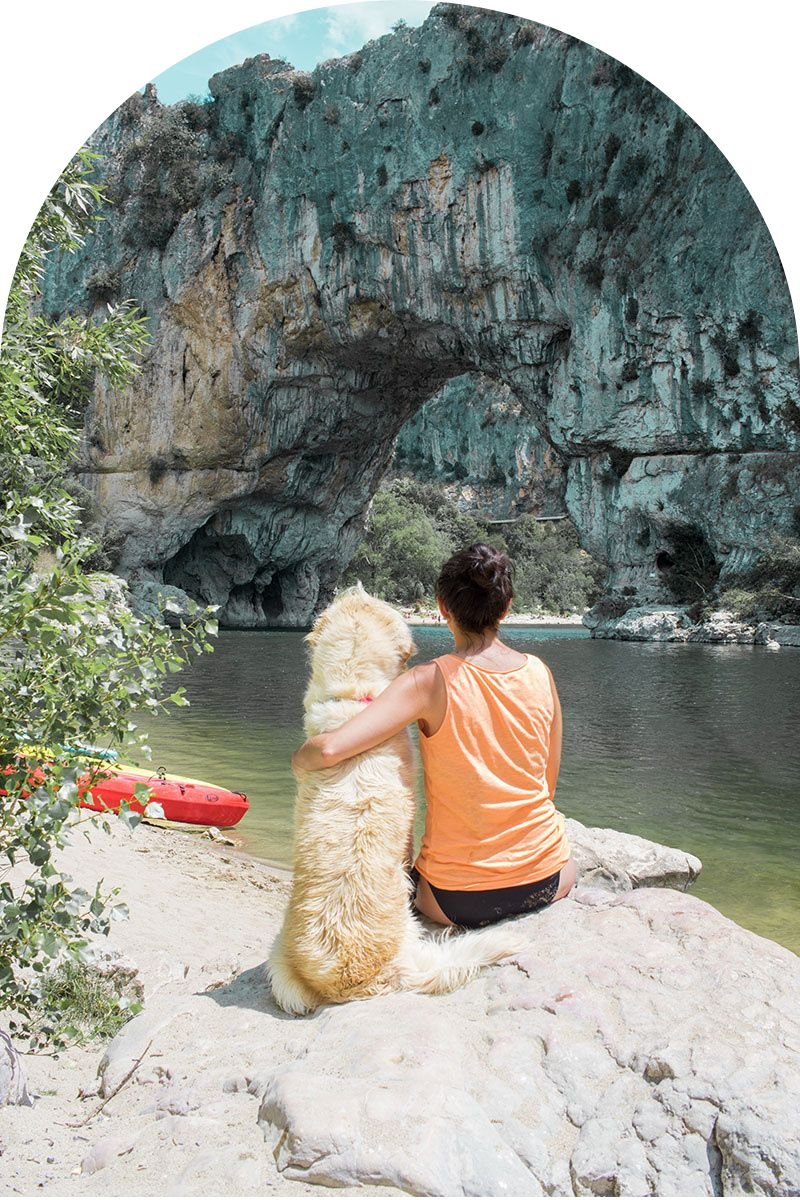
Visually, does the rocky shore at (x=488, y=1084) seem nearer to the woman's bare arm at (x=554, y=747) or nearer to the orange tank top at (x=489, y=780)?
the orange tank top at (x=489, y=780)

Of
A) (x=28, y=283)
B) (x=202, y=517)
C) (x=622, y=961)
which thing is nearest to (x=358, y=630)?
(x=622, y=961)

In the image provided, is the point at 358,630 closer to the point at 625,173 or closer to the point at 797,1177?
the point at 797,1177

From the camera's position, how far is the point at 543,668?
2.53m

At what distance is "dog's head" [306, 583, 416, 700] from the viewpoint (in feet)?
7.75

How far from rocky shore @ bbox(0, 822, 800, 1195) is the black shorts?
7 centimetres

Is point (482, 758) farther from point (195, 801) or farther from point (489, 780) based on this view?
point (195, 801)

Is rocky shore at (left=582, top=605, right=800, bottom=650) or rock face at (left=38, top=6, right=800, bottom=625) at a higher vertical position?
rock face at (left=38, top=6, right=800, bottom=625)

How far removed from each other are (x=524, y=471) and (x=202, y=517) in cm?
4458

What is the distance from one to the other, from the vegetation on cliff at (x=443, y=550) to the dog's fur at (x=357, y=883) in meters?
40.9

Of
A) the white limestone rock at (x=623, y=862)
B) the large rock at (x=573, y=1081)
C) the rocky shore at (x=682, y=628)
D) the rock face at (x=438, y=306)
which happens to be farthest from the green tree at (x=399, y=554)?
the large rock at (x=573, y=1081)

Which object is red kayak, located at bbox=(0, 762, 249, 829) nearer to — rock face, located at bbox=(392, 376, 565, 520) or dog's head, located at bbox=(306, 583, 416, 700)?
dog's head, located at bbox=(306, 583, 416, 700)

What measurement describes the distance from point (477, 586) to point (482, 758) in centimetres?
49

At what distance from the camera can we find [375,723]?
7.30 feet

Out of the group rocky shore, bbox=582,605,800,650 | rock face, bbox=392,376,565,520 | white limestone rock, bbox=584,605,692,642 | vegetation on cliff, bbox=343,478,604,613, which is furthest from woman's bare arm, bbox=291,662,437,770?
rock face, bbox=392,376,565,520
